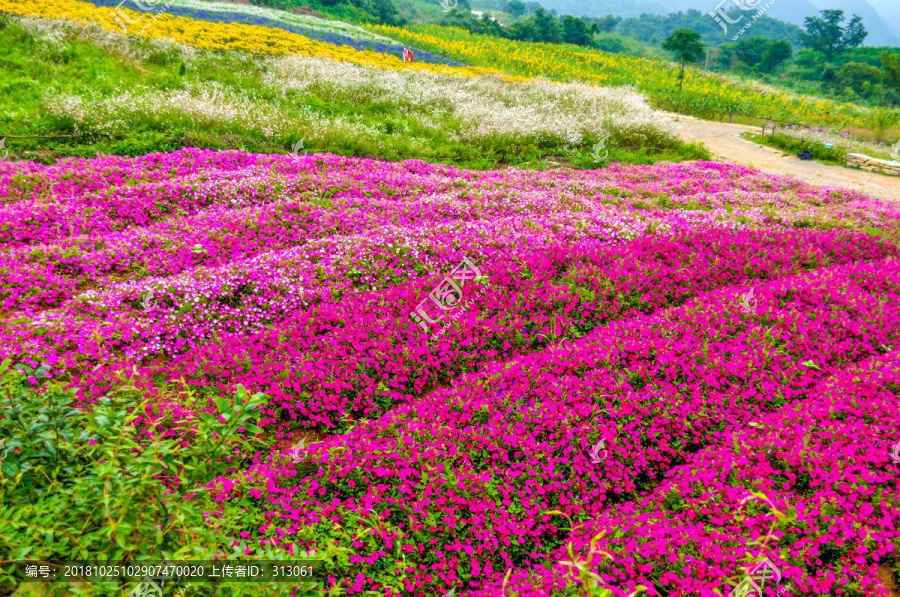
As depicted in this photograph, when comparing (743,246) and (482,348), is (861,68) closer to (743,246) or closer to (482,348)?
(743,246)

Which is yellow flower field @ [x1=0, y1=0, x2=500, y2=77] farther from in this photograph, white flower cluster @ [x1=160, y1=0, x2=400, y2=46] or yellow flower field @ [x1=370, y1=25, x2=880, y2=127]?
yellow flower field @ [x1=370, y1=25, x2=880, y2=127]

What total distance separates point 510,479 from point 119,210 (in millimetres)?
9143

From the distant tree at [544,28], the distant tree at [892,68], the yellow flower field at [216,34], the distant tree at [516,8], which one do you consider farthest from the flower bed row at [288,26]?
the distant tree at [516,8]

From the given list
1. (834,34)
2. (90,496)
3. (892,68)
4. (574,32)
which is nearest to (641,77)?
(574,32)

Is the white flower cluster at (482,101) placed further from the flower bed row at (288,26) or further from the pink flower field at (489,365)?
the flower bed row at (288,26)

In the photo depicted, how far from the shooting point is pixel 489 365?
6785 millimetres

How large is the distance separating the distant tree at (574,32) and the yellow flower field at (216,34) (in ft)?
→ 151

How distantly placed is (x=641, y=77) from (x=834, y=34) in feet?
216

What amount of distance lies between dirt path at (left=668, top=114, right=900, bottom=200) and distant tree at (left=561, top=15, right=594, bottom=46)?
54.6 metres

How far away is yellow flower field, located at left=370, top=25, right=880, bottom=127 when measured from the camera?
3098 cm

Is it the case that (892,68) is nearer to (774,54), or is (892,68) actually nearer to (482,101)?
(774,54)

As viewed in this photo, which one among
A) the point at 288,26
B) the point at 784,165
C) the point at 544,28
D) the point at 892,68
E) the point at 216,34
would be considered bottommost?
the point at 784,165

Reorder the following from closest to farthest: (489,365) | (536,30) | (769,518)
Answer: (769,518)
(489,365)
(536,30)

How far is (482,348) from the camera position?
711 centimetres
